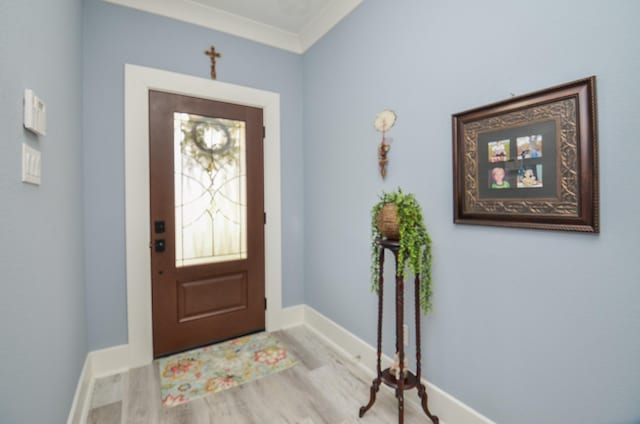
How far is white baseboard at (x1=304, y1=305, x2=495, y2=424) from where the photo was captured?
161cm

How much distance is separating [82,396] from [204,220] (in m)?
1.39

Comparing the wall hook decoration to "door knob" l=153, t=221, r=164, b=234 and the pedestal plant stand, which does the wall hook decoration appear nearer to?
the pedestal plant stand

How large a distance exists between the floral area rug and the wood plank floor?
0.20 feet

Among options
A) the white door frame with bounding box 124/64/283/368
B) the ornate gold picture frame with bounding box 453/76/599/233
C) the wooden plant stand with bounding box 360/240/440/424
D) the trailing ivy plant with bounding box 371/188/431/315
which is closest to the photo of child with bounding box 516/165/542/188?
the ornate gold picture frame with bounding box 453/76/599/233

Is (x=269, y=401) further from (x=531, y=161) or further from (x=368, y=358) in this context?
(x=531, y=161)

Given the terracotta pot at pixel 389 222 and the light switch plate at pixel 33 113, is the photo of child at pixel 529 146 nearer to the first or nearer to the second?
the terracotta pot at pixel 389 222

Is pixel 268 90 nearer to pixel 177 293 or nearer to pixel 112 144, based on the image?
pixel 112 144

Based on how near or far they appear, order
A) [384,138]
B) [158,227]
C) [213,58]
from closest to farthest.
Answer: [384,138] < [158,227] < [213,58]

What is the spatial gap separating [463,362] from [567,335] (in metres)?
0.56

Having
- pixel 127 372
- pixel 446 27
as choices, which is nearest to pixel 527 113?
pixel 446 27

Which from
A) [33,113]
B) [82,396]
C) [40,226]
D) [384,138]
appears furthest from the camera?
[384,138]

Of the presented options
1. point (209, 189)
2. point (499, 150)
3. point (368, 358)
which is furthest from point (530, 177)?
point (209, 189)

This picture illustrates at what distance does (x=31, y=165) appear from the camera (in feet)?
3.42

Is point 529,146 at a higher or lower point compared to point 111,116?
lower
